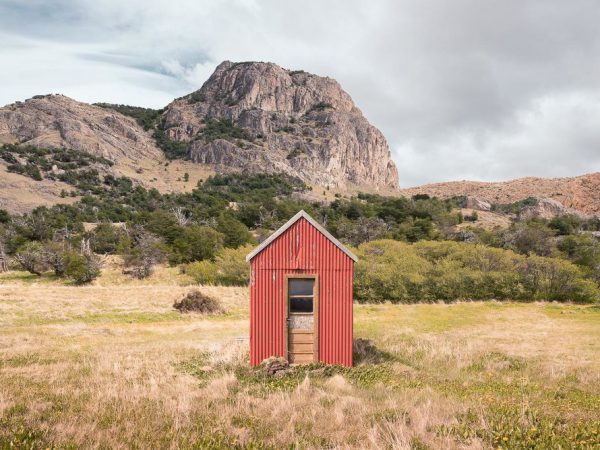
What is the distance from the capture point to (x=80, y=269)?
4362 centimetres

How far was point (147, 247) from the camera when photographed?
53.7 metres

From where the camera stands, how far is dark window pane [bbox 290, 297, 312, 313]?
14.3 m

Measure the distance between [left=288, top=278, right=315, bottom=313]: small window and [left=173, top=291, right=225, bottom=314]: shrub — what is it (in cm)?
1847

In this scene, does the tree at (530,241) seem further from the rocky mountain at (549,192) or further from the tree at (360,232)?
the rocky mountain at (549,192)

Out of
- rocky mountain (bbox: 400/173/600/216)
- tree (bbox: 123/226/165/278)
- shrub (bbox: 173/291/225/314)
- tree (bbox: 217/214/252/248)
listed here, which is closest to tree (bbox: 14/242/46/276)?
tree (bbox: 123/226/165/278)

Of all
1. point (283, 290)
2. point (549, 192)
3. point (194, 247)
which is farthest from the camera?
point (549, 192)

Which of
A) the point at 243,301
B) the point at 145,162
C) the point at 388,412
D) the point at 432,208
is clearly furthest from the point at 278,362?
the point at 145,162

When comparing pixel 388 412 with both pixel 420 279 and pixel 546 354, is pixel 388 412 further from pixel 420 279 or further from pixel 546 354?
pixel 420 279

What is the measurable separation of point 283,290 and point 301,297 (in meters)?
0.65

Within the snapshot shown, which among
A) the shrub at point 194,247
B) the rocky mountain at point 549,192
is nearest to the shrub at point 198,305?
the shrub at point 194,247

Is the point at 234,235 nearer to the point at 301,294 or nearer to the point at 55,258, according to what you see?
the point at 55,258

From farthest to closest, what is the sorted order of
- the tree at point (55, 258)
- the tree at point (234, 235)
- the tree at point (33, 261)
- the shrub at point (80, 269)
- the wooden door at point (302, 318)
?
the tree at point (234, 235) < the tree at point (33, 261) < the tree at point (55, 258) < the shrub at point (80, 269) < the wooden door at point (302, 318)

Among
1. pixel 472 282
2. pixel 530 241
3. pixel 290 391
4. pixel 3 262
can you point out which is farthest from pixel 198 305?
pixel 530 241

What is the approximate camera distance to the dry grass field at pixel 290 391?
7.20 m
